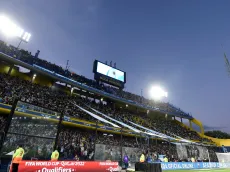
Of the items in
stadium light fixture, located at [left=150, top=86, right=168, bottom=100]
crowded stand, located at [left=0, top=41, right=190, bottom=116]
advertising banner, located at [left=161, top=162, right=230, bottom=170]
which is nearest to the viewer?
advertising banner, located at [left=161, top=162, right=230, bottom=170]

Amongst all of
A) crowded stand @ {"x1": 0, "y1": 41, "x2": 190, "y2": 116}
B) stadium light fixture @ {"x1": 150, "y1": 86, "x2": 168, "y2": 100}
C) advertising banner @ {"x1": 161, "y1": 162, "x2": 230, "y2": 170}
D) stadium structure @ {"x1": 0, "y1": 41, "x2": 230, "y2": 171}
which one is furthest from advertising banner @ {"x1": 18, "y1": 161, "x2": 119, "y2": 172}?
stadium light fixture @ {"x1": 150, "y1": 86, "x2": 168, "y2": 100}

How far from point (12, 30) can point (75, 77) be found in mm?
15061

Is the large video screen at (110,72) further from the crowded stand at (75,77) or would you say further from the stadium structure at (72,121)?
the crowded stand at (75,77)

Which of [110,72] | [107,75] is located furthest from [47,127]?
[110,72]

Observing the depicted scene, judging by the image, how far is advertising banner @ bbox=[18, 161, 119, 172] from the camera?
918 centimetres

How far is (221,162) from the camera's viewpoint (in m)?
27.7

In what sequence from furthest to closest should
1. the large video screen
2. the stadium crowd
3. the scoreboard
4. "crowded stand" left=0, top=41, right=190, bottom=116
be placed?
the large video screen, the scoreboard, "crowded stand" left=0, top=41, right=190, bottom=116, the stadium crowd

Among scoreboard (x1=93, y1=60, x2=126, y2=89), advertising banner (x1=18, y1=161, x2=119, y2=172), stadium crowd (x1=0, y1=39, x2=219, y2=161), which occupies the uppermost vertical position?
scoreboard (x1=93, y1=60, x2=126, y2=89)

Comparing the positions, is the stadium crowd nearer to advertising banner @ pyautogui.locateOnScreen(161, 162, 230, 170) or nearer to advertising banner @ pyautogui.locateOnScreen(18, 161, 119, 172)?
advertising banner @ pyautogui.locateOnScreen(18, 161, 119, 172)

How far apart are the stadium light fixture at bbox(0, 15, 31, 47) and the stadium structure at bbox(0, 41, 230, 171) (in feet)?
16.4

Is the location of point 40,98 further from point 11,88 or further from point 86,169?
point 86,169

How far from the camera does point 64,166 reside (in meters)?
10.7

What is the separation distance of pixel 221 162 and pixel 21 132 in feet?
98.0

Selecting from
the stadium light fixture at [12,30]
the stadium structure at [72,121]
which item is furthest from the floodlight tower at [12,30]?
the stadium structure at [72,121]
